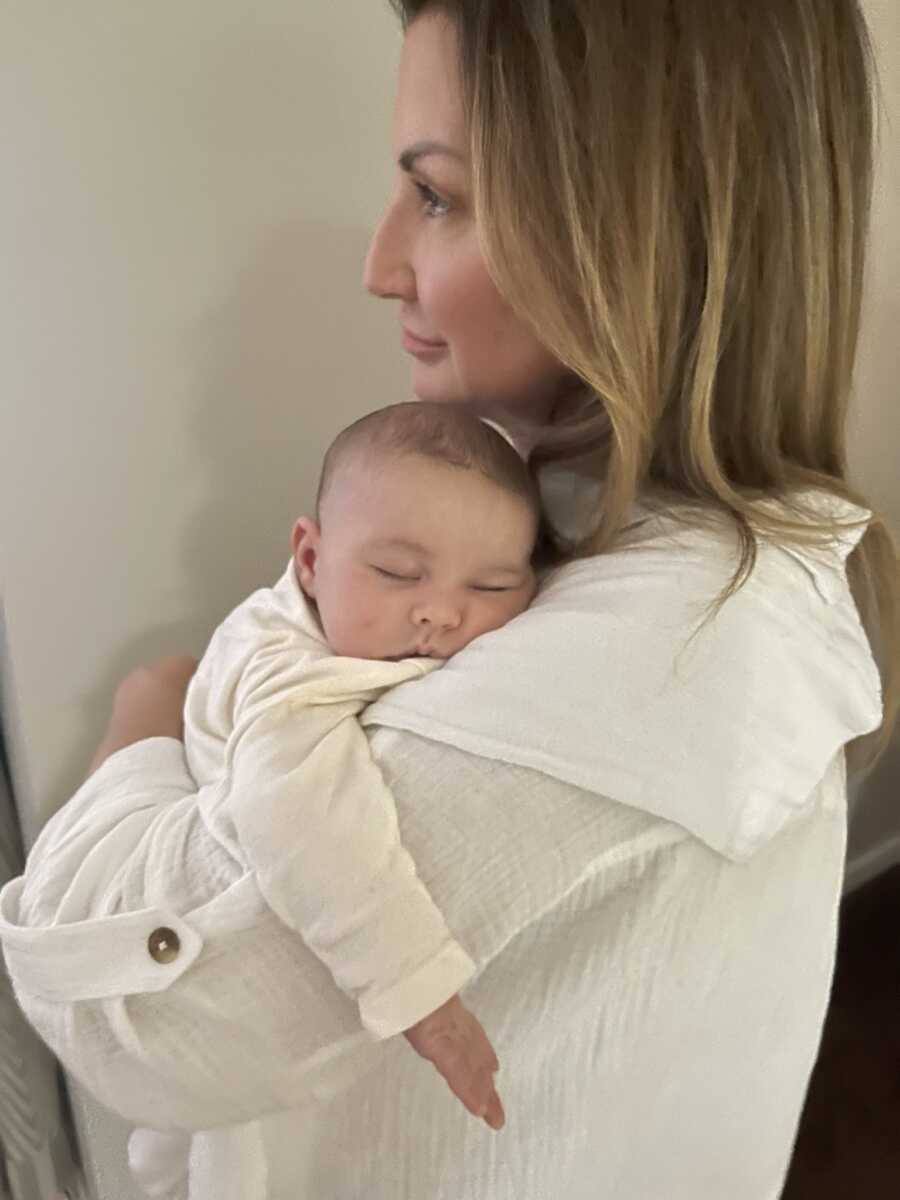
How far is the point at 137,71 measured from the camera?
0.85 m

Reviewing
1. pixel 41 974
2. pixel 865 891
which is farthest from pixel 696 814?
pixel 865 891

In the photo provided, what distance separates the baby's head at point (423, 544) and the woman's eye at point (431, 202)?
153 mm

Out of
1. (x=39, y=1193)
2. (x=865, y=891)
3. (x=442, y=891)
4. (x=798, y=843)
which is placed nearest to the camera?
(x=442, y=891)

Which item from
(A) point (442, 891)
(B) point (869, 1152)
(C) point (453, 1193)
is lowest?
(B) point (869, 1152)

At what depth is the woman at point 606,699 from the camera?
0.59 metres

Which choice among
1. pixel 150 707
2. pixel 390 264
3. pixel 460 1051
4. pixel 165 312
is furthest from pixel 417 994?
pixel 165 312

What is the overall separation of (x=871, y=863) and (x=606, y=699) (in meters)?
1.74

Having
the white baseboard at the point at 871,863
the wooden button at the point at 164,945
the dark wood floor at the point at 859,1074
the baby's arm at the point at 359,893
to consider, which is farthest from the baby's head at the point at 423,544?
the white baseboard at the point at 871,863

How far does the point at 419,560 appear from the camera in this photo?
0.71m

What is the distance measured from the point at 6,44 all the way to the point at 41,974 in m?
0.67

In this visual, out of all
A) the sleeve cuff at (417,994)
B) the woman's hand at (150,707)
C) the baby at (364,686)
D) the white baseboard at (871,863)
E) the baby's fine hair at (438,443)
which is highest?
the baby's fine hair at (438,443)

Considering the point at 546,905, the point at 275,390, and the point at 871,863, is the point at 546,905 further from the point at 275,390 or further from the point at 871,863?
the point at 871,863

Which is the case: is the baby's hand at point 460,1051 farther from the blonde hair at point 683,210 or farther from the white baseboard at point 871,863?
the white baseboard at point 871,863

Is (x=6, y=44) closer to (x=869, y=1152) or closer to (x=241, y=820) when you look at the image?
(x=241, y=820)
